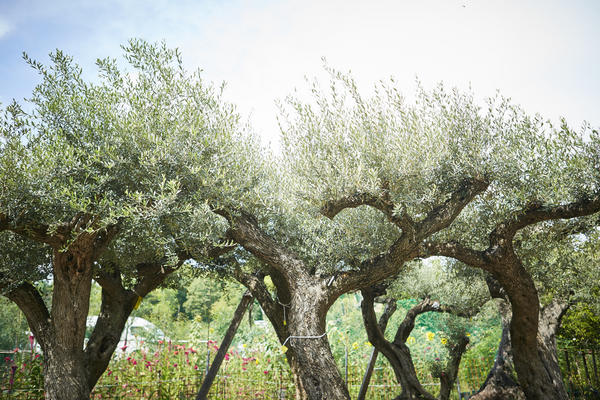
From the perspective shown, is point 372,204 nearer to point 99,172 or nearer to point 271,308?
point 271,308

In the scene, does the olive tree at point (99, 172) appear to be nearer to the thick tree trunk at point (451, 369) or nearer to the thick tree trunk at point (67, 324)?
the thick tree trunk at point (67, 324)

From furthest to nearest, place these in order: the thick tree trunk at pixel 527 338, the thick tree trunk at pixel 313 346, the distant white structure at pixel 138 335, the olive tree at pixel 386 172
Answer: the distant white structure at pixel 138 335
the thick tree trunk at pixel 527 338
the olive tree at pixel 386 172
the thick tree trunk at pixel 313 346

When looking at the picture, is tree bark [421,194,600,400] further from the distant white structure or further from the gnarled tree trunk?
the distant white structure

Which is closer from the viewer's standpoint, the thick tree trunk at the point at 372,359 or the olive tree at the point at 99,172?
the olive tree at the point at 99,172

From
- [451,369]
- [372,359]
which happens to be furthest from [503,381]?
[372,359]

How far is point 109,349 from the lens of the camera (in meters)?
8.48

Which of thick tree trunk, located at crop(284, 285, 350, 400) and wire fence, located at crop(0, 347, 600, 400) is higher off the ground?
thick tree trunk, located at crop(284, 285, 350, 400)

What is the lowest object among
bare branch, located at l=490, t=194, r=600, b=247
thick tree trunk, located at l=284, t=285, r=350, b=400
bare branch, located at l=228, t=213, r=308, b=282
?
thick tree trunk, located at l=284, t=285, r=350, b=400

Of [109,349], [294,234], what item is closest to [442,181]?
[294,234]

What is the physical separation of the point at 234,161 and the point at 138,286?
399 cm

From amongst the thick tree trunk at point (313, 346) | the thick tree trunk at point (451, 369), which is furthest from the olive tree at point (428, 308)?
the thick tree trunk at point (313, 346)

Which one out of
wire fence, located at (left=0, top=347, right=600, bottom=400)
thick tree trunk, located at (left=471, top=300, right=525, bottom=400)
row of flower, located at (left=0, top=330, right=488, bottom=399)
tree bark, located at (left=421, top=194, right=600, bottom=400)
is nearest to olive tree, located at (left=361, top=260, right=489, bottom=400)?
thick tree trunk, located at (left=471, top=300, right=525, bottom=400)

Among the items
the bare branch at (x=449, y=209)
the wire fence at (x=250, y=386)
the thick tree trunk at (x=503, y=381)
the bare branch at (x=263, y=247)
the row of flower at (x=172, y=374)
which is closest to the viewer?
the bare branch at (x=449, y=209)

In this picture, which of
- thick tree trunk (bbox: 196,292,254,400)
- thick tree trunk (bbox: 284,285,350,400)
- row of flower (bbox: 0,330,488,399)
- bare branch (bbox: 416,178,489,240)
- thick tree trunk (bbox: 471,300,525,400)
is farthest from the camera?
thick tree trunk (bbox: 471,300,525,400)
